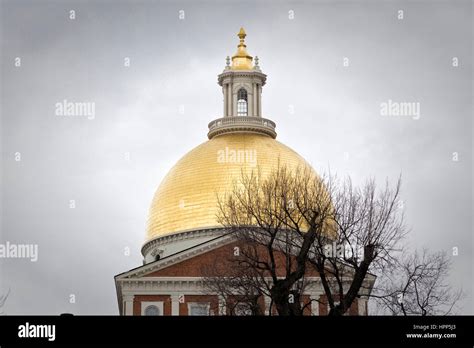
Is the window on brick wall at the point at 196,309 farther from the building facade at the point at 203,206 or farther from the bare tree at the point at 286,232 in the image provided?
the bare tree at the point at 286,232

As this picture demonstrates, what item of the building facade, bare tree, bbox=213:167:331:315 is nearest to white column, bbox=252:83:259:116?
Answer: the building facade

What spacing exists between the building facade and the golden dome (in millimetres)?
67

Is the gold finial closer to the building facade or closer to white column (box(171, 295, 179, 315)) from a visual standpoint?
the building facade

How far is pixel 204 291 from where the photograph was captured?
73.3m

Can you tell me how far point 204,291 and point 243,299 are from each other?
72.9ft

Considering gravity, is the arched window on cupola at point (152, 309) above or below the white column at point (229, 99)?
below

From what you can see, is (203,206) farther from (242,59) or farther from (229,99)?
(242,59)

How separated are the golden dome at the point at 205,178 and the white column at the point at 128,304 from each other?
23.6ft

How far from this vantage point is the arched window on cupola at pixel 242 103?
308ft

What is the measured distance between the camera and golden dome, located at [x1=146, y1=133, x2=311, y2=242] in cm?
8275

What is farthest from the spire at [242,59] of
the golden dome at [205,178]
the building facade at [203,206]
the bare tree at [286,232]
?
the bare tree at [286,232]

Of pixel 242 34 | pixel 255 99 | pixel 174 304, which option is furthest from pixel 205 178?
pixel 242 34
